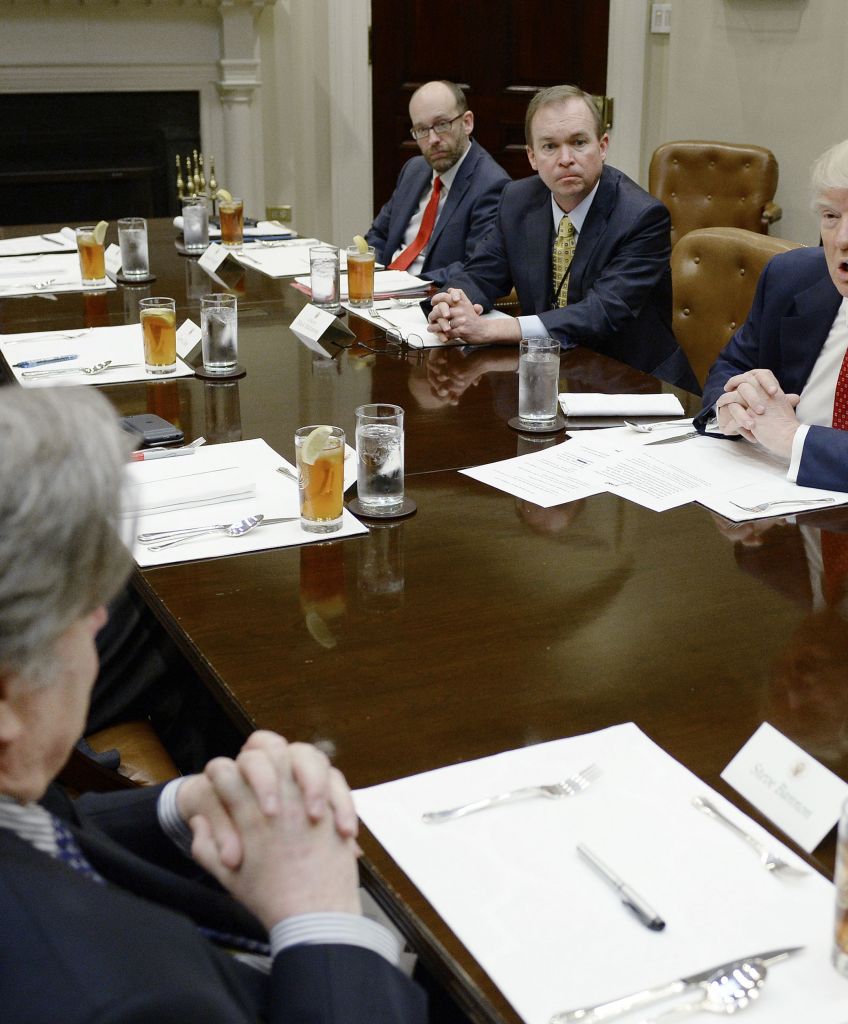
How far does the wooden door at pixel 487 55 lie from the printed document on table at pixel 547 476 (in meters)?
4.58

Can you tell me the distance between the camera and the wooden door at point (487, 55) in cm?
609

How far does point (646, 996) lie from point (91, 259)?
292 centimetres

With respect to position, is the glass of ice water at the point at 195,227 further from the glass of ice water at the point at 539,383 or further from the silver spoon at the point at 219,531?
the silver spoon at the point at 219,531

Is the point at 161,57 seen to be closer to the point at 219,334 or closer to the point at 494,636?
the point at 219,334

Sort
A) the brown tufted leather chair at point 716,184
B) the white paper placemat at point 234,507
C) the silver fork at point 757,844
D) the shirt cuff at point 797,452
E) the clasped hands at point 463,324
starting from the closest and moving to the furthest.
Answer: the silver fork at point 757,844
the white paper placemat at point 234,507
the shirt cuff at point 797,452
the clasped hands at point 463,324
the brown tufted leather chair at point 716,184

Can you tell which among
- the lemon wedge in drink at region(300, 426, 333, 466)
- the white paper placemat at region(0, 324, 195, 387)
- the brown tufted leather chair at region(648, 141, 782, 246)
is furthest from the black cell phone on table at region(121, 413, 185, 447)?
the brown tufted leather chair at region(648, 141, 782, 246)

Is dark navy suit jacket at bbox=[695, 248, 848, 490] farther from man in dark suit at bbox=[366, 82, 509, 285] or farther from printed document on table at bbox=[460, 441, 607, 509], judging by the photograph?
man in dark suit at bbox=[366, 82, 509, 285]

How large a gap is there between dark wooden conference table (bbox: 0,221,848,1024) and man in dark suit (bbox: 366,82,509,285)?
6.89 ft

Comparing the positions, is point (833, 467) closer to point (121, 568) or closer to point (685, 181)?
point (121, 568)

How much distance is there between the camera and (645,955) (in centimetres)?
87

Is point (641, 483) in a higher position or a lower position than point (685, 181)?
lower

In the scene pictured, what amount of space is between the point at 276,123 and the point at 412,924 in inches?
241

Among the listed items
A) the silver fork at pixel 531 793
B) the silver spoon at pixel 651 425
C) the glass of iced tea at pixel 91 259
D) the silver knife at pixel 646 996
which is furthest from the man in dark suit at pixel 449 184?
the silver knife at pixel 646 996

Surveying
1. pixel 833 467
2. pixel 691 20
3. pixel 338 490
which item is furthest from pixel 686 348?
pixel 691 20
